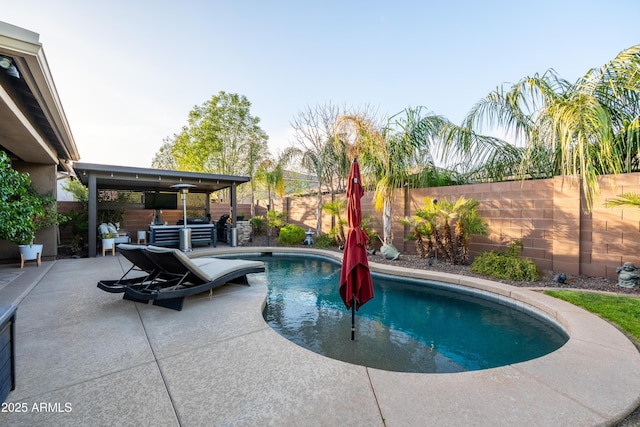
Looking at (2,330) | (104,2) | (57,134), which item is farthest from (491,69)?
(57,134)

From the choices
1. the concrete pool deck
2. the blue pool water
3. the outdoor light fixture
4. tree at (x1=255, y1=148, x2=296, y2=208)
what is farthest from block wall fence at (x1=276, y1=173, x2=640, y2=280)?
the outdoor light fixture

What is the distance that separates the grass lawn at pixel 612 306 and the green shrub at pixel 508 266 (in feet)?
3.31

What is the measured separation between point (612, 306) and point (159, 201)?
15.5 metres

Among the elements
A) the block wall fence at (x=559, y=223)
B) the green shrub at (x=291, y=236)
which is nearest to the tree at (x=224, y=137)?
the green shrub at (x=291, y=236)

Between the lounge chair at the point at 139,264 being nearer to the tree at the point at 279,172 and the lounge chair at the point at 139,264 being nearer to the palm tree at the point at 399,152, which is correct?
the palm tree at the point at 399,152

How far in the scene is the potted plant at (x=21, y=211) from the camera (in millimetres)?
4801

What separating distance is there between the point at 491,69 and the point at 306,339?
970cm

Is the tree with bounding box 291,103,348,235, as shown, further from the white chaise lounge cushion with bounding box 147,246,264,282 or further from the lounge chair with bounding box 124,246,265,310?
the lounge chair with bounding box 124,246,265,310

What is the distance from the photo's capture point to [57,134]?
21.3 ft

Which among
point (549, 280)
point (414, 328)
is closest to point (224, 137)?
point (414, 328)

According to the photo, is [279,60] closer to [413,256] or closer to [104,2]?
[104,2]

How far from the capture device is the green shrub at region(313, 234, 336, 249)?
35.5ft

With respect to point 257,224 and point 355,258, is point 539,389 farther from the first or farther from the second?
point 257,224

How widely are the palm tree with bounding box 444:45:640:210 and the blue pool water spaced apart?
3220 mm
